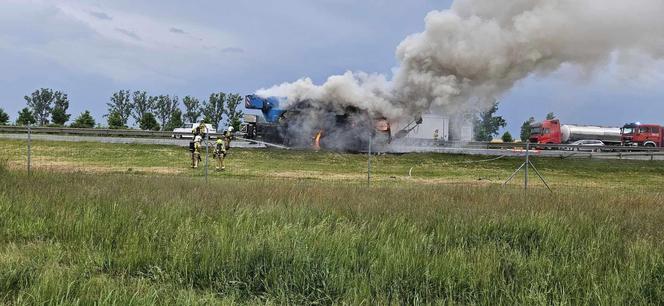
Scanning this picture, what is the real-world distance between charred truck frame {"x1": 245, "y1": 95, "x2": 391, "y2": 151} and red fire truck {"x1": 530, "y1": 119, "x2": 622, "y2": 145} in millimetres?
30187

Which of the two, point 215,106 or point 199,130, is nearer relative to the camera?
point 199,130

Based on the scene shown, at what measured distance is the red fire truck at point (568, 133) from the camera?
182 feet

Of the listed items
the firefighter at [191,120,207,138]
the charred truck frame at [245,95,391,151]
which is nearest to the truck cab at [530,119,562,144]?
the charred truck frame at [245,95,391,151]

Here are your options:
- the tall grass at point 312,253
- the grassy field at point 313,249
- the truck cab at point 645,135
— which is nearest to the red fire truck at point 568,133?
the truck cab at point 645,135

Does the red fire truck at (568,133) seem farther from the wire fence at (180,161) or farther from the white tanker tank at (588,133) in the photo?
the wire fence at (180,161)

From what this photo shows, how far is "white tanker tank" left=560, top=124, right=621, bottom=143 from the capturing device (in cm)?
5906

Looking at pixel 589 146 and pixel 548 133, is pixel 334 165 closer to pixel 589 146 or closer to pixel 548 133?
pixel 589 146

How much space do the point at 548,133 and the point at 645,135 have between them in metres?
8.52

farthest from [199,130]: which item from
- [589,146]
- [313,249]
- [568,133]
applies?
[568,133]

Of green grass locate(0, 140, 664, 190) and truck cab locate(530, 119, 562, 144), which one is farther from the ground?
truck cab locate(530, 119, 562, 144)

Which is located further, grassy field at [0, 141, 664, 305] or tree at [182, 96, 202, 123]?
tree at [182, 96, 202, 123]

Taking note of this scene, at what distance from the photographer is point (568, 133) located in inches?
2325

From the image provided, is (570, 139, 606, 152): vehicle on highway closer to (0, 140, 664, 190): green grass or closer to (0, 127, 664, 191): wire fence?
(0, 127, 664, 191): wire fence

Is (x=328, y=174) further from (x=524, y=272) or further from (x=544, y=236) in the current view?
(x=524, y=272)
